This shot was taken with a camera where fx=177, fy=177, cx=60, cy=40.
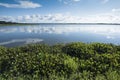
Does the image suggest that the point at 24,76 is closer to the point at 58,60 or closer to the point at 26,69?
the point at 26,69

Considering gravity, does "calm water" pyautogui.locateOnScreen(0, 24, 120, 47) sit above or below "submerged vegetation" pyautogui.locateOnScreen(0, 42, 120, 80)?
below

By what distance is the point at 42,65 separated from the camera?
25.9 feet

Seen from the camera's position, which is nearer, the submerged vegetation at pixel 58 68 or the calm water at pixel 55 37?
the submerged vegetation at pixel 58 68

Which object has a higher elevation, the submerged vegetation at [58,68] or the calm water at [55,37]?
the submerged vegetation at [58,68]

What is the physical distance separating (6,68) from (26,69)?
1231 mm

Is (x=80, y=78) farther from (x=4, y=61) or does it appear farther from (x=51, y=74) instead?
(x=4, y=61)

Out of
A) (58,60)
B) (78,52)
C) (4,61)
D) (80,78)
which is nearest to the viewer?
(80,78)

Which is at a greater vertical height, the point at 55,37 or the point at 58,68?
the point at 58,68

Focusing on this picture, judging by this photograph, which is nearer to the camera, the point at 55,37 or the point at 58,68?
the point at 58,68

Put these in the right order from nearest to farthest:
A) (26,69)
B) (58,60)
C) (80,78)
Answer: (80,78) → (26,69) → (58,60)

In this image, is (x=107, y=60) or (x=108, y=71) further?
(x=107, y=60)

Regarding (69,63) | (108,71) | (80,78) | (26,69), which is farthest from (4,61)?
(108,71)

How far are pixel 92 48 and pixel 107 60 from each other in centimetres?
230

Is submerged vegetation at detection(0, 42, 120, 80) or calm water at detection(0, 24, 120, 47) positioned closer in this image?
submerged vegetation at detection(0, 42, 120, 80)
